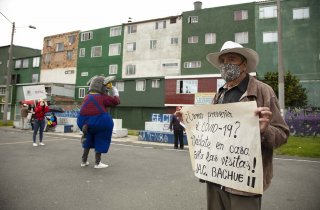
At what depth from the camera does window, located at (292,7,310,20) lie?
2905 cm

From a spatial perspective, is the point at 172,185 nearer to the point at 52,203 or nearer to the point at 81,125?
the point at 52,203

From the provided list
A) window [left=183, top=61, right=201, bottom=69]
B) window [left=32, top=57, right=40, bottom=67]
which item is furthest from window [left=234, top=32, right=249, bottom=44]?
window [left=32, top=57, right=40, bottom=67]

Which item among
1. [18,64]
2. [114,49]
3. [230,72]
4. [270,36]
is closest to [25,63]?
[18,64]

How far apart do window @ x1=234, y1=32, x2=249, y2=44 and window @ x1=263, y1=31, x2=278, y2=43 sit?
1966 millimetres

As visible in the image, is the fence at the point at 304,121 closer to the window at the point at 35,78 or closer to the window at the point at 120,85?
the window at the point at 120,85

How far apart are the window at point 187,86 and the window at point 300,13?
43.0ft

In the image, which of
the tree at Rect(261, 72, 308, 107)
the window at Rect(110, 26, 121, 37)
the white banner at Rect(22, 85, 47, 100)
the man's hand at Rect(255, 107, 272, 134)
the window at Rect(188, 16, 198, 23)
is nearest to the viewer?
the man's hand at Rect(255, 107, 272, 134)

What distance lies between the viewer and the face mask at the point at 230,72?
8.32ft

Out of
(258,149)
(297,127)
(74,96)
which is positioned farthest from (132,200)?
(74,96)

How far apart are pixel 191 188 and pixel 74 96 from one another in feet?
127

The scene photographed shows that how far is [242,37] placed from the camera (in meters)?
31.4

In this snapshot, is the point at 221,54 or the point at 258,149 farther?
the point at 221,54

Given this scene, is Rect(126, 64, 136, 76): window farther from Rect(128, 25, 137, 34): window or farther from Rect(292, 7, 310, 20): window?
Rect(292, 7, 310, 20): window

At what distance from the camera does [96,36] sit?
41.0m
